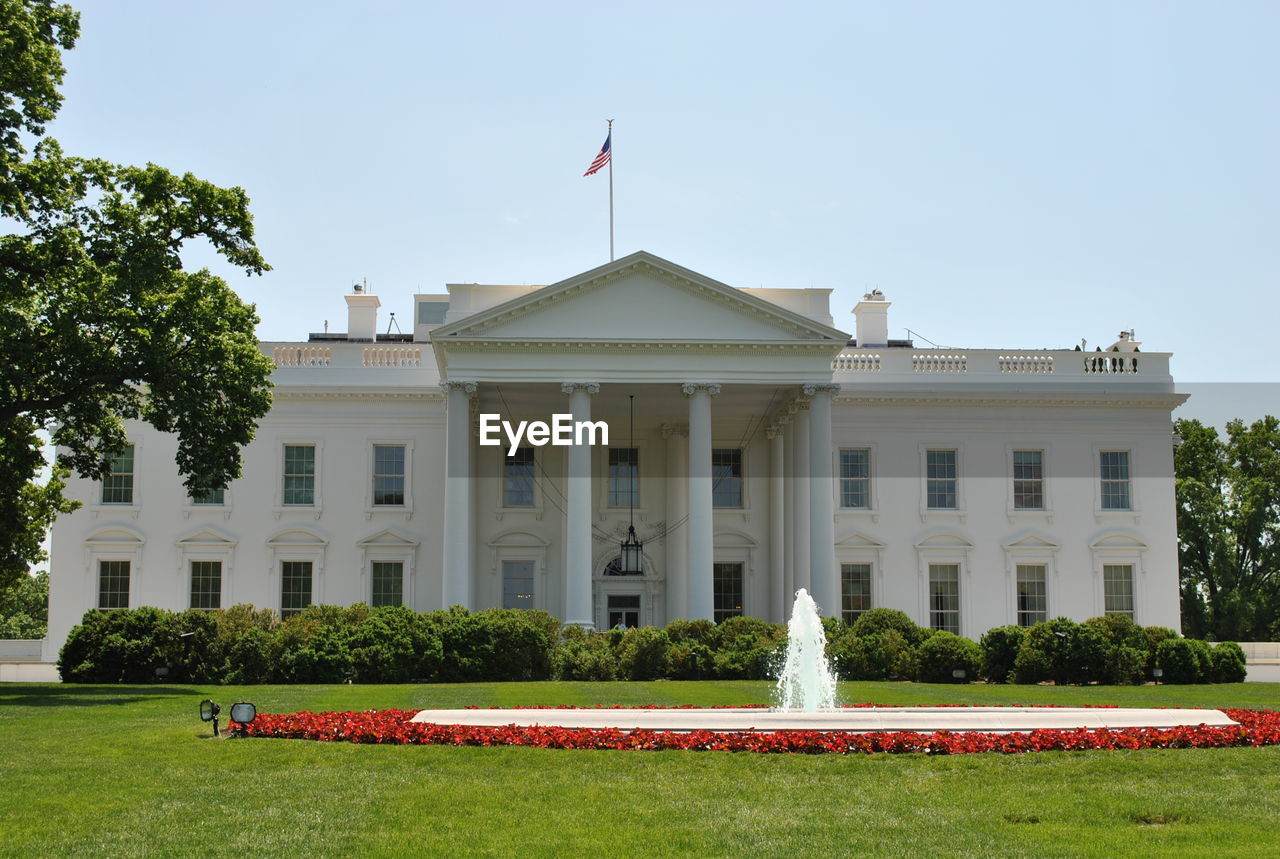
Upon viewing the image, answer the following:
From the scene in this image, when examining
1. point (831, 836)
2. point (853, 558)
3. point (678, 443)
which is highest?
point (678, 443)

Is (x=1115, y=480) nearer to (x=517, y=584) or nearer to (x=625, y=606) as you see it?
(x=625, y=606)

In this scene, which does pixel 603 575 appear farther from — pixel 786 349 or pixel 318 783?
pixel 318 783

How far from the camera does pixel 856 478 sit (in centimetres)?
4362

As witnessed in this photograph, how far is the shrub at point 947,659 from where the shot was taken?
32062 mm

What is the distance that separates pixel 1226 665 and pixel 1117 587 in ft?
37.6

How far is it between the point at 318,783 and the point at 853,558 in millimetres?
31457

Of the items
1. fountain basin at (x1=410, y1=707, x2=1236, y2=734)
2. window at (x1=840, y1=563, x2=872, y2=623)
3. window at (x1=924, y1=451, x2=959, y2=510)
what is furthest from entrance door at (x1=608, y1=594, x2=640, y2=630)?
fountain basin at (x1=410, y1=707, x2=1236, y2=734)

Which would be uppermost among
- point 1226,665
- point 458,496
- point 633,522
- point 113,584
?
point 458,496

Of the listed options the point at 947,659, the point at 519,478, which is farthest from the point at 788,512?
the point at 947,659

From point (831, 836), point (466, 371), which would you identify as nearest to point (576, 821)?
point (831, 836)

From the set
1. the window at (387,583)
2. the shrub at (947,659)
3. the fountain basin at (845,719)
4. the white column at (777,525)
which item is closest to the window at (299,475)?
the window at (387,583)

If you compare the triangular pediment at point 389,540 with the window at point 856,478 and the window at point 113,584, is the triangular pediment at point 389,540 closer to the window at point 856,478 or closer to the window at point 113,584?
the window at point 113,584

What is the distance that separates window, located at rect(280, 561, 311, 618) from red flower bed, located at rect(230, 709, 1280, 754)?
26.4m

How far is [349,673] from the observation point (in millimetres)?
30703
